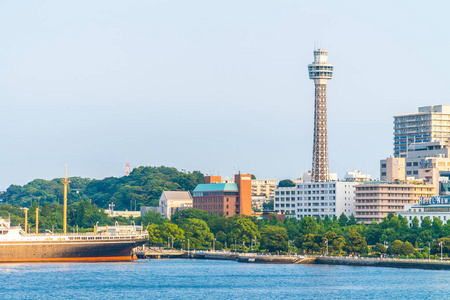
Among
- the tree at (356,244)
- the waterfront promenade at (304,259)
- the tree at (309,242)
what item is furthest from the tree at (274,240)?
the tree at (356,244)

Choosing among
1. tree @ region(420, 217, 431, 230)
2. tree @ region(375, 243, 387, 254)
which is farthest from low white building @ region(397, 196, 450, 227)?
tree @ region(375, 243, 387, 254)

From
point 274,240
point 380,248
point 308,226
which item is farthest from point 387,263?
point 308,226

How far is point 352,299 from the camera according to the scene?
381 ft

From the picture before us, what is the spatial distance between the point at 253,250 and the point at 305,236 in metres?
20.7

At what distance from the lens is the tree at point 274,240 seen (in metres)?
179

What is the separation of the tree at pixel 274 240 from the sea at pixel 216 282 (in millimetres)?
10851

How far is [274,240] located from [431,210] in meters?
35.5

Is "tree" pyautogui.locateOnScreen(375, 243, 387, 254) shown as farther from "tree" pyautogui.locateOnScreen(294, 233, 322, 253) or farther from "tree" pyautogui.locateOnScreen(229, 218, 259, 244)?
"tree" pyautogui.locateOnScreen(229, 218, 259, 244)

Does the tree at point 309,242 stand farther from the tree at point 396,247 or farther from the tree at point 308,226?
the tree at point 396,247

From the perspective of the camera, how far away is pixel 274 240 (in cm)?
17962

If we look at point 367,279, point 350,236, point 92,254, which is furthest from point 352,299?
Answer: point 92,254

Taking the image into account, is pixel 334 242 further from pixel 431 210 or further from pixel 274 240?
pixel 431 210

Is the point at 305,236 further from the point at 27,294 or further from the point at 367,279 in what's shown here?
the point at 27,294

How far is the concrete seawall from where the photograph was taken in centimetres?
14944
